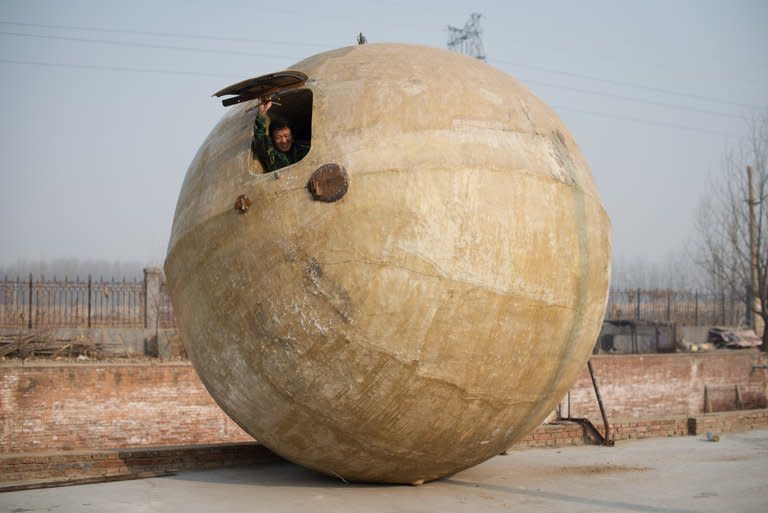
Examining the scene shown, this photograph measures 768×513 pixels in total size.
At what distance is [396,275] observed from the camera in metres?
Result: 6.35

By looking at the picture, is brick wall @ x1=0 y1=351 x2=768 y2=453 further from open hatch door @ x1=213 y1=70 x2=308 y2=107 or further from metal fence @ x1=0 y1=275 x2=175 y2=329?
open hatch door @ x1=213 y1=70 x2=308 y2=107

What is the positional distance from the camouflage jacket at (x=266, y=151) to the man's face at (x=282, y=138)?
0.04 m

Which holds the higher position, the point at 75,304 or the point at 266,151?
the point at 266,151

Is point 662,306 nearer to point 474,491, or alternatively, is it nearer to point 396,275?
point 474,491

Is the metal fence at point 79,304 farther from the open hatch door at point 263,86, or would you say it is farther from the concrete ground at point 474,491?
the open hatch door at point 263,86

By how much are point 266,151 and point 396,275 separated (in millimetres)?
1805

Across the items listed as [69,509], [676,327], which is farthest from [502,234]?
[676,327]

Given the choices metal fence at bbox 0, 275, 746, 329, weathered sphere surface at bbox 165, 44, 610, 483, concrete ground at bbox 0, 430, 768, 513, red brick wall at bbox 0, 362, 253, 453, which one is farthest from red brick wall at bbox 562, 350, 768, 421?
weathered sphere surface at bbox 165, 44, 610, 483

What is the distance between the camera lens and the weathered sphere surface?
6414 millimetres

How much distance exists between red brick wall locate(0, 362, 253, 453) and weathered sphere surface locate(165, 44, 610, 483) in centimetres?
842

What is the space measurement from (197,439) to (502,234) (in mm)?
10800

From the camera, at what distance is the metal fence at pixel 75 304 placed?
71.8 feet

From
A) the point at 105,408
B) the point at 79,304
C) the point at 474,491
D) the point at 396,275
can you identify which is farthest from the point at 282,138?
the point at 79,304

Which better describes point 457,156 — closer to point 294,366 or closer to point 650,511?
point 294,366
